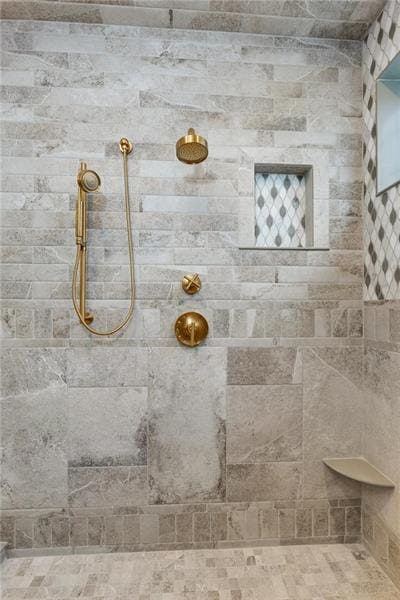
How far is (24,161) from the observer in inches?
66.6

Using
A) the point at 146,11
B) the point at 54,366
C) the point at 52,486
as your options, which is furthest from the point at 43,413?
the point at 146,11

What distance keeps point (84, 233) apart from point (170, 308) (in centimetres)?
53

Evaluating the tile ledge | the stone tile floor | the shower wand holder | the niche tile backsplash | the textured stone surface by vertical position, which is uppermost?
the textured stone surface

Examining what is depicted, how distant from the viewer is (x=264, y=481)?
5.67 ft

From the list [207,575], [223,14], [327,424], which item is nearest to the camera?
[207,575]

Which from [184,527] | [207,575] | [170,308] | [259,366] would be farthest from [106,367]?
[207,575]

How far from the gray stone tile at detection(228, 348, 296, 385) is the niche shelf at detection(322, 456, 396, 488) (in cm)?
45

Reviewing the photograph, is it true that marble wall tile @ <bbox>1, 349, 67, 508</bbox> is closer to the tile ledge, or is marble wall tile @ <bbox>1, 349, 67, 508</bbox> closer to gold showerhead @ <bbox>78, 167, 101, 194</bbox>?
gold showerhead @ <bbox>78, 167, 101, 194</bbox>

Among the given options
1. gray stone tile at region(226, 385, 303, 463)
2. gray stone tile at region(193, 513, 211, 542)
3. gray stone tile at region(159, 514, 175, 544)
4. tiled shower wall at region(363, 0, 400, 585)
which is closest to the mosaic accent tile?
tiled shower wall at region(363, 0, 400, 585)

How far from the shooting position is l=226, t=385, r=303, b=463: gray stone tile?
1.73m

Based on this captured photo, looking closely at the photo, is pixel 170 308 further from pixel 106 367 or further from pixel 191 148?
pixel 191 148

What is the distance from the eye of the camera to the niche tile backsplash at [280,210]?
184cm

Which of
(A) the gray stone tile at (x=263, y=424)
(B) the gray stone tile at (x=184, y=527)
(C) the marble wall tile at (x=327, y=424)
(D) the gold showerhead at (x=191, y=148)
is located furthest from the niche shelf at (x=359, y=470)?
(D) the gold showerhead at (x=191, y=148)

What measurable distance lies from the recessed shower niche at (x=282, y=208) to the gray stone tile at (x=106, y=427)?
104 cm
